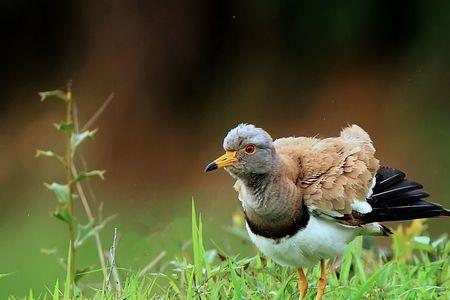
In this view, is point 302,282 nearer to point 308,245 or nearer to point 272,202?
point 308,245

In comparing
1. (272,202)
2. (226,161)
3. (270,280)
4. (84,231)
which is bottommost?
(270,280)

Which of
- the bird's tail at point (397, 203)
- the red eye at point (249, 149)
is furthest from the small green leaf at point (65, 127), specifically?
the bird's tail at point (397, 203)

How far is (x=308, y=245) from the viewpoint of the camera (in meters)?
4.15

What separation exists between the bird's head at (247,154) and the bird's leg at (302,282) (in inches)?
16.2

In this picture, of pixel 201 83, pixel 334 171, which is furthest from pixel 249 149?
pixel 201 83

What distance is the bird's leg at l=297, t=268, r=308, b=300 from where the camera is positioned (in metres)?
4.28

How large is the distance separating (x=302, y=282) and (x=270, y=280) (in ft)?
0.60

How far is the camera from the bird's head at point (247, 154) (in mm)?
4250

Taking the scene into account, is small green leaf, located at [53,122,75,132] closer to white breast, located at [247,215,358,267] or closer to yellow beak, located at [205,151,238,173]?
yellow beak, located at [205,151,238,173]

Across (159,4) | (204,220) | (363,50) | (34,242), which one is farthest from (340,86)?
(34,242)

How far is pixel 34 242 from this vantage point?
304 inches

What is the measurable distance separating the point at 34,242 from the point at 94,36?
6.83 ft

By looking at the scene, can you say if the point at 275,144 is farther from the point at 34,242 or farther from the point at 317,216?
the point at 34,242

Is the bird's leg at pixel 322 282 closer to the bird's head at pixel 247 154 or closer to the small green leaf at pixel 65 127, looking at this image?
the bird's head at pixel 247 154
